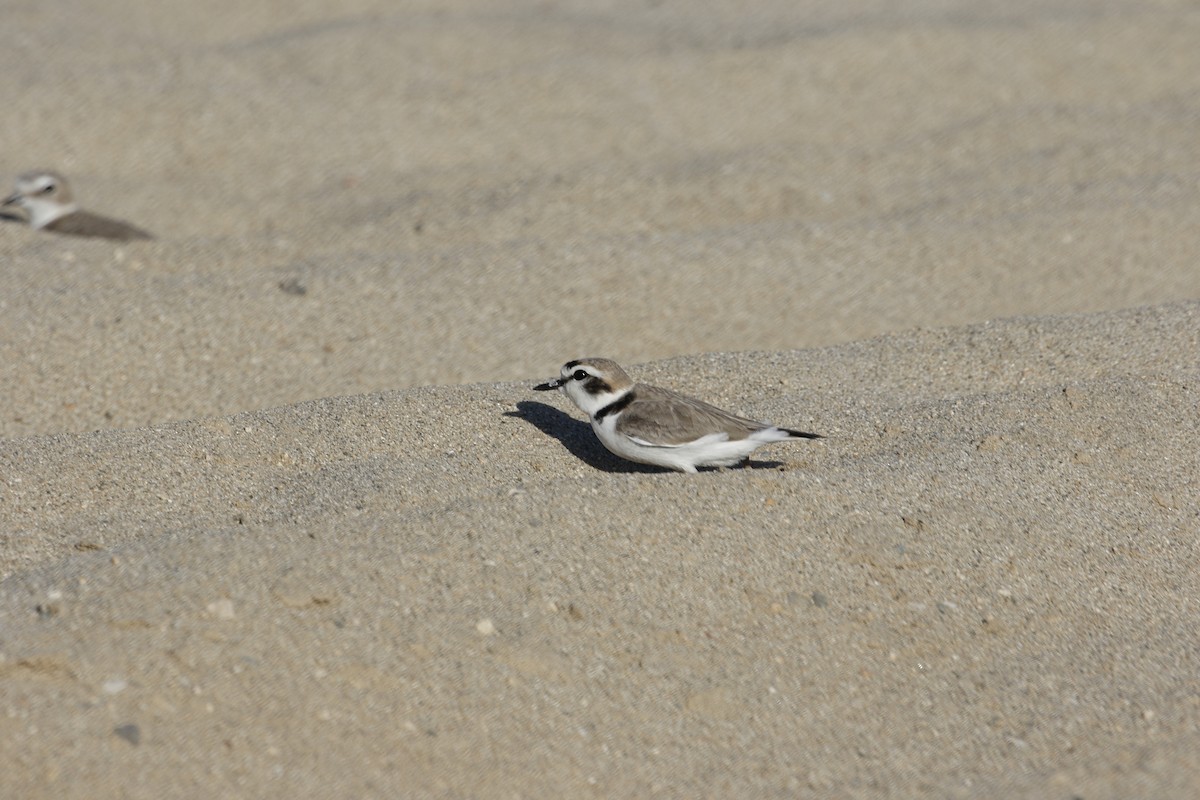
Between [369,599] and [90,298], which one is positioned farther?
[90,298]

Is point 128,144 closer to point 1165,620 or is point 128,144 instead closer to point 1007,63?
point 1007,63

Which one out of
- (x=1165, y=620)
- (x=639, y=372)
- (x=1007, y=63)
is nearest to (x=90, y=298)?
(x=639, y=372)

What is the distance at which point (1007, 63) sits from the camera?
11.2 meters

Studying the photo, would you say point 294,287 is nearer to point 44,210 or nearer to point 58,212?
point 58,212

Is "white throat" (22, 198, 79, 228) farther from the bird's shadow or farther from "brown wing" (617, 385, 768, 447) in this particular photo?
"brown wing" (617, 385, 768, 447)

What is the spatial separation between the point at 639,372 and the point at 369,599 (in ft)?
8.05

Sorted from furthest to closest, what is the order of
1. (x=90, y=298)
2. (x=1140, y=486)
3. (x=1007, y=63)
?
(x=1007, y=63), (x=90, y=298), (x=1140, y=486)

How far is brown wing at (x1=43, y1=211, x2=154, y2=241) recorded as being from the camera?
832 cm

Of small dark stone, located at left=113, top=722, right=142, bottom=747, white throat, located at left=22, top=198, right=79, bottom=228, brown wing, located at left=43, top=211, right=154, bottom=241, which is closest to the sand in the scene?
small dark stone, located at left=113, top=722, right=142, bottom=747

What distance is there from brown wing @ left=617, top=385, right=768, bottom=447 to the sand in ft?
0.83

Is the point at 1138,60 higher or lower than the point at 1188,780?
higher

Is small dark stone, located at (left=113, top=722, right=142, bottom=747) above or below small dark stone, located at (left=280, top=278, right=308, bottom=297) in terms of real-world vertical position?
below

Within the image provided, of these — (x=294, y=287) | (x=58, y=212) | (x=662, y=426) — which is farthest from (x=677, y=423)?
(x=58, y=212)

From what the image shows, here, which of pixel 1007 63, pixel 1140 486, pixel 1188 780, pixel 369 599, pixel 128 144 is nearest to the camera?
pixel 1188 780
